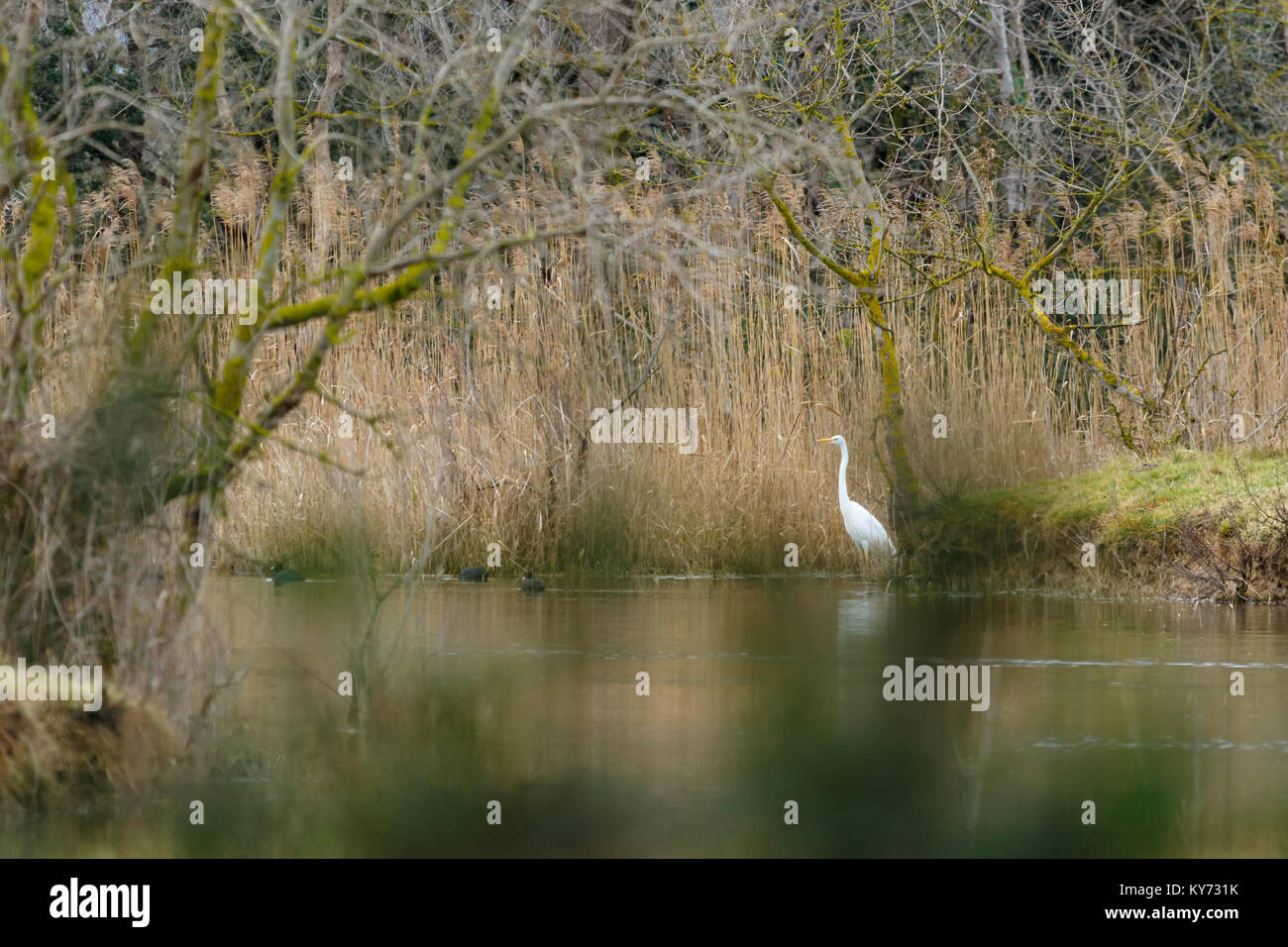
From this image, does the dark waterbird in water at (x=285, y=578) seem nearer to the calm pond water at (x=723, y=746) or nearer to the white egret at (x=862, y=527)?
the calm pond water at (x=723, y=746)

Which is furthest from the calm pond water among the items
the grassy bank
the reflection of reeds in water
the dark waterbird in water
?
the reflection of reeds in water

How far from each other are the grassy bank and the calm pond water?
0.71 meters

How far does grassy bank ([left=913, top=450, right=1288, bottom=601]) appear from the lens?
7.99m

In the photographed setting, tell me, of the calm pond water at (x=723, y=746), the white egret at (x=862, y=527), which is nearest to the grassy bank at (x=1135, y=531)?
the white egret at (x=862, y=527)

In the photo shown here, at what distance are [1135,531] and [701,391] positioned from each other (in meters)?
2.77

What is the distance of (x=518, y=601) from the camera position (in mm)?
8266

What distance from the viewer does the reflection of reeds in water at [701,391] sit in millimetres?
9266

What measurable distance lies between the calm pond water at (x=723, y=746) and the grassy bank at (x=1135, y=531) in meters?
0.71

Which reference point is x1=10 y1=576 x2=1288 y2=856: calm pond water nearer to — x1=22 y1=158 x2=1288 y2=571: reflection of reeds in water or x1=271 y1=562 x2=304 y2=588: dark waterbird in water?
x1=271 y1=562 x2=304 y2=588: dark waterbird in water

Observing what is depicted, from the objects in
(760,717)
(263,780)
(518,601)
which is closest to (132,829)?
(263,780)

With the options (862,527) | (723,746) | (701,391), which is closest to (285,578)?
(701,391)

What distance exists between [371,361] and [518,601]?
83.4 inches

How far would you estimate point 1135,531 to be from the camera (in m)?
8.48

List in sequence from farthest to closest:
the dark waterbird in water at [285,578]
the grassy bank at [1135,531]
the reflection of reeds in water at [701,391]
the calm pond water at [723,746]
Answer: the reflection of reeds in water at [701,391]
the dark waterbird in water at [285,578]
the grassy bank at [1135,531]
the calm pond water at [723,746]
